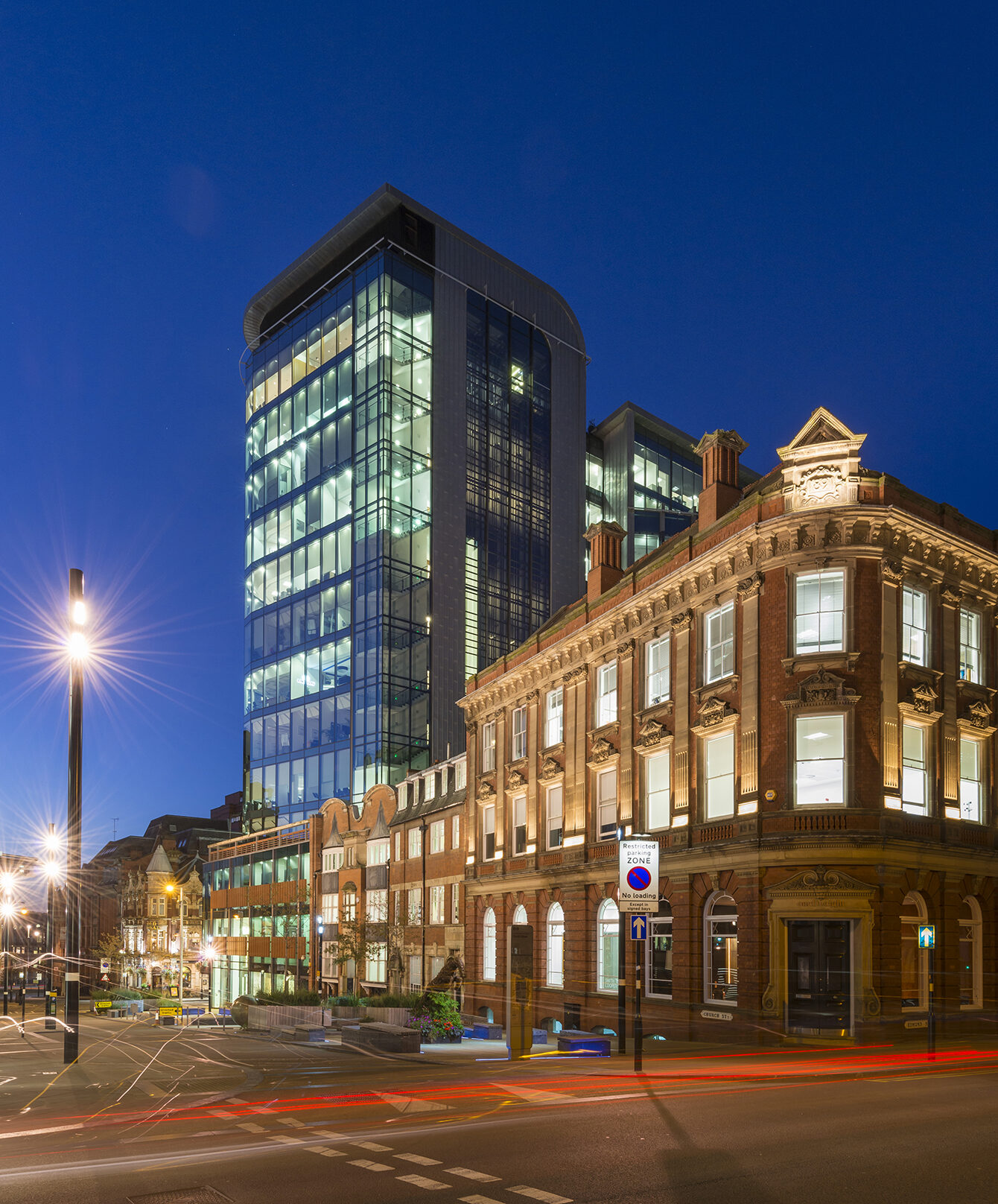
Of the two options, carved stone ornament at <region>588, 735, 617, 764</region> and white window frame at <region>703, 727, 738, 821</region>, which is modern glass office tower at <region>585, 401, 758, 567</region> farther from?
white window frame at <region>703, 727, 738, 821</region>

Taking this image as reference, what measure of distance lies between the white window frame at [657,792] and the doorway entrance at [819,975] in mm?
6617

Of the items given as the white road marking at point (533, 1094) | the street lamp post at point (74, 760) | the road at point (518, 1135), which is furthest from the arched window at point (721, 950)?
the street lamp post at point (74, 760)

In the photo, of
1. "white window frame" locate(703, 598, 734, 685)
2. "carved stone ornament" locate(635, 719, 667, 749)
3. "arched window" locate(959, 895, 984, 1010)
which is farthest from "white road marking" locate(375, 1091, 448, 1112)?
"arched window" locate(959, 895, 984, 1010)

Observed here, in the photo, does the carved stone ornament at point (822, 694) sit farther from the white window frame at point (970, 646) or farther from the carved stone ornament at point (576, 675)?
the carved stone ornament at point (576, 675)

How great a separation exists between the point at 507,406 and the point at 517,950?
4971 centimetres

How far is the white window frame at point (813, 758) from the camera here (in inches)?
1179

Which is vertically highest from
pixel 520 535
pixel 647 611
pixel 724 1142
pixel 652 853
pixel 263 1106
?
pixel 520 535

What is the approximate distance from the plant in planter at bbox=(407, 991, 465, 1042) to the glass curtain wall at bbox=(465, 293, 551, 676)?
138 ft

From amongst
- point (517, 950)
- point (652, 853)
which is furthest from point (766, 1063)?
point (517, 950)

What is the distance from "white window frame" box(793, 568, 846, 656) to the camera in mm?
30609

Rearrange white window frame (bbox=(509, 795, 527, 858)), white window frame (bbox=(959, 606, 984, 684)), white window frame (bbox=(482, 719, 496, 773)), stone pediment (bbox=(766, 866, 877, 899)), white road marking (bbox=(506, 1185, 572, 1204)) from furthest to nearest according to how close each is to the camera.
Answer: white window frame (bbox=(482, 719, 496, 773))
white window frame (bbox=(509, 795, 527, 858))
white window frame (bbox=(959, 606, 984, 684))
stone pediment (bbox=(766, 866, 877, 899))
white road marking (bbox=(506, 1185, 572, 1204))

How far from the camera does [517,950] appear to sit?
4522 cm

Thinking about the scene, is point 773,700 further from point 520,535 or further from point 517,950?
point 520,535

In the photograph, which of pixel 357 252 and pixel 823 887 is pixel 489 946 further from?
pixel 357 252
